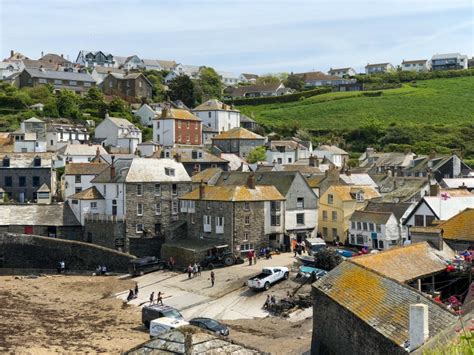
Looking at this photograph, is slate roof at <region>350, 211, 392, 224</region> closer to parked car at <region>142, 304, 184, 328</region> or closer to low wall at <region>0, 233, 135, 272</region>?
low wall at <region>0, 233, 135, 272</region>

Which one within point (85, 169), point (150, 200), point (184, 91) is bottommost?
point (150, 200)

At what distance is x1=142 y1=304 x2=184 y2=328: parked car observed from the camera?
2943 cm

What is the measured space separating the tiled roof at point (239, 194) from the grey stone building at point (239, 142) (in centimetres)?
3581

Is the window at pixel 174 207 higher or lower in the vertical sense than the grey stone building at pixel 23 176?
lower

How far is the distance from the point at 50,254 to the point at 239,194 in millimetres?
15540

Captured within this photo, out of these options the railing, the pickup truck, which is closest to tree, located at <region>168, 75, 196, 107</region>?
the railing

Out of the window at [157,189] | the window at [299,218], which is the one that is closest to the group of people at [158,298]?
the window at [157,189]

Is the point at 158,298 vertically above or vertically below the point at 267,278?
below

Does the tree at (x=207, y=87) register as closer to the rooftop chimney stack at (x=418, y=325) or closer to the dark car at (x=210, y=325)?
the dark car at (x=210, y=325)

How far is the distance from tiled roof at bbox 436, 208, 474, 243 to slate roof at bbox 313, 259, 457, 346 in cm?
944

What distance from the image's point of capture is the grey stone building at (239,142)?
269 feet

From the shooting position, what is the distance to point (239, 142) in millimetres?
82000

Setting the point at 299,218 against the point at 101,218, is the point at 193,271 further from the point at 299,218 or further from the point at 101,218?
the point at 101,218

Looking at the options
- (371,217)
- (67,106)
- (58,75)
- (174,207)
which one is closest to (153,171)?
(174,207)
